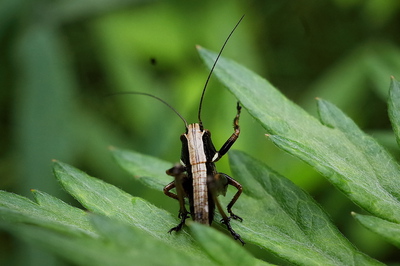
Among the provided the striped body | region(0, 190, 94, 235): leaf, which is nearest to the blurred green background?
the striped body

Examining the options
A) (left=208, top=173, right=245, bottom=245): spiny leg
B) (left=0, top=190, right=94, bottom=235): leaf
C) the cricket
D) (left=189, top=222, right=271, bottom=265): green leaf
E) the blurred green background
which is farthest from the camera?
the blurred green background

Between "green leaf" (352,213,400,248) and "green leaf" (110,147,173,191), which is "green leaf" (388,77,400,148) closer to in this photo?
"green leaf" (352,213,400,248)

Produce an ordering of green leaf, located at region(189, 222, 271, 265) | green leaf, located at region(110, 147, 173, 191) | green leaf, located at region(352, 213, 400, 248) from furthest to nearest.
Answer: green leaf, located at region(110, 147, 173, 191)
green leaf, located at region(352, 213, 400, 248)
green leaf, located at region(189, 222, 271, 265)

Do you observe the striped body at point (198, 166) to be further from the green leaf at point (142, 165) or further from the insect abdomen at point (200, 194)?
the green leaf at point (142, 165)

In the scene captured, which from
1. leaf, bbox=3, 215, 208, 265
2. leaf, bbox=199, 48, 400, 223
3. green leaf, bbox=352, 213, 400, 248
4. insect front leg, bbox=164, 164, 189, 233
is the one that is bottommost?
insect front leg, bbox=164, 164, 189, 233

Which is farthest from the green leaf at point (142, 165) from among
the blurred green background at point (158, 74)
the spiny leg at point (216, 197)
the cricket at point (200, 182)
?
the blurred green background at point (158, 74)

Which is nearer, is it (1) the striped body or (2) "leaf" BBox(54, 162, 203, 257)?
(2) "leaf" BBox(54, 162, 203, 257)
